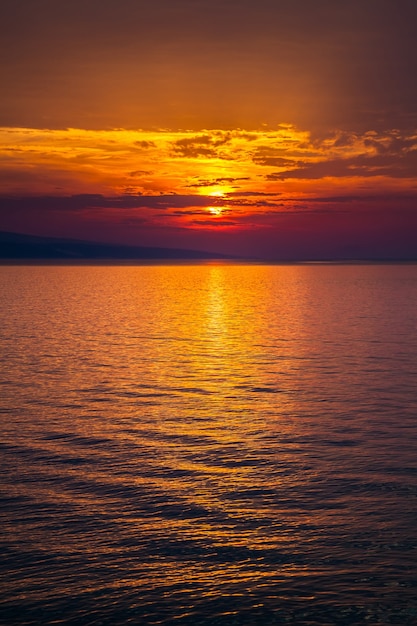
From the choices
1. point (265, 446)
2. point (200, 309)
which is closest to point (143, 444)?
point (265, 446)

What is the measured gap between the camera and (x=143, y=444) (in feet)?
92.8

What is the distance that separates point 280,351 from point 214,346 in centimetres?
603

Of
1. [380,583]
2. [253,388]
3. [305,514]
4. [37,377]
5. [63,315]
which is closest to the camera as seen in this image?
[380,583]

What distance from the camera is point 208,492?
2253 cm

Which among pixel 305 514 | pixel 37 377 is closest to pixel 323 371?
pixel 37 377

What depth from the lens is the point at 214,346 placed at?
6094cm

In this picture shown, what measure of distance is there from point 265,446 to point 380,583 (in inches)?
466

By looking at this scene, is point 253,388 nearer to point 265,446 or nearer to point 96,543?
point 265,446

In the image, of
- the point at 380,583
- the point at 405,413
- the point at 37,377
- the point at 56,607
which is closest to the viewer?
the point at 56,607

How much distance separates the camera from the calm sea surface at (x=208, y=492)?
15867 millimetres

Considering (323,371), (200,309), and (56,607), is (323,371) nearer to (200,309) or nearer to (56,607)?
(56,607)

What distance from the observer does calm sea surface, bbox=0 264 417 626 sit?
15.9 meters

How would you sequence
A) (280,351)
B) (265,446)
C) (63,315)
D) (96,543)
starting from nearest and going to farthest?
1. (96,543)
2. (265,446)
3. (280,351)
4. (63,315)

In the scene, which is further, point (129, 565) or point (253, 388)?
point (253, 388)
